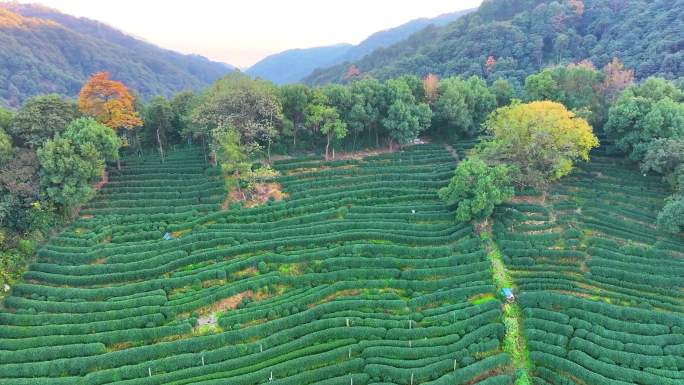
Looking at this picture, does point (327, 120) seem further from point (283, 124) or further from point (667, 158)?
point (667, 158)

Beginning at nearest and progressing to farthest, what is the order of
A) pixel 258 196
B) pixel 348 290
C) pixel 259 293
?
pixel 259 293
pixel 348 290
pixel 258 196

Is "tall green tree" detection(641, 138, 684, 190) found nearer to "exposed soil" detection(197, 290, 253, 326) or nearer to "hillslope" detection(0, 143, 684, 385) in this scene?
"hillslope" detection(0, 143, 684, 385)

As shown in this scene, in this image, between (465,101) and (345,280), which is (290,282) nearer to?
(345,280)

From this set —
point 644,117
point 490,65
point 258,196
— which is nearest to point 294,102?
point 258,196

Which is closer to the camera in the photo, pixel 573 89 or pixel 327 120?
pixel 327 120

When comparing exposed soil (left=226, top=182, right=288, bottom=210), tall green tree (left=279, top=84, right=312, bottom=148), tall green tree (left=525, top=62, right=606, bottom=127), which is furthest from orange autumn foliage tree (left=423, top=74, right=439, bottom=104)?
exposed soil (left=226, top=182, right=288, bottom=210)

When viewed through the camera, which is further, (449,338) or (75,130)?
(75,130)

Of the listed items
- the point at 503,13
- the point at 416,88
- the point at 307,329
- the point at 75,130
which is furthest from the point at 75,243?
the point at 503,13
